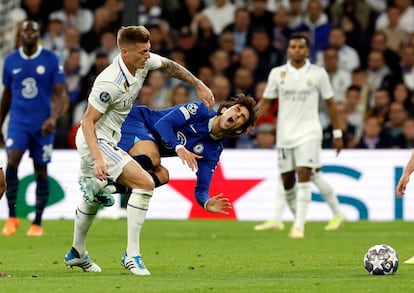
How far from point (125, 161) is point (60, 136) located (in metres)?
11.3

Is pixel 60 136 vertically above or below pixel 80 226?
above

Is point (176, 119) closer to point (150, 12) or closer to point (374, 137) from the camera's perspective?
point (374, 137)

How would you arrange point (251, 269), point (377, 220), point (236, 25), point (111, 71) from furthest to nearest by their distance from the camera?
point (236, 25)
point (377, 220)
point (251, 269)
point (111, 71)

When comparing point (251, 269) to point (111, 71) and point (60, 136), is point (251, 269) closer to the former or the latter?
point (111, 71)

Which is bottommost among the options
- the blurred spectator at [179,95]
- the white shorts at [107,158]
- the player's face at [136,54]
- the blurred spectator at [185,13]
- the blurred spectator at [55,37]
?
the white shorts at [107,158]

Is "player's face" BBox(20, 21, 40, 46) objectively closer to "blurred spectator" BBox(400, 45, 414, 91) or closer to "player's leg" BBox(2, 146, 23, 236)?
"player's leg" BBox(2, 146, 23, 236)

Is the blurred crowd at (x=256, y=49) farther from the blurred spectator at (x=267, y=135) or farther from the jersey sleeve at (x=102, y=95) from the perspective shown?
the jersey sleeve at (x=102, y=95)

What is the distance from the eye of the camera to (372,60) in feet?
70.2

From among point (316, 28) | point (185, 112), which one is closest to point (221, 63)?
point (316, 28)

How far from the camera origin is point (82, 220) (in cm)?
1005

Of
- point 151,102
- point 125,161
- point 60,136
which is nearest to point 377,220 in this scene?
point 151,102

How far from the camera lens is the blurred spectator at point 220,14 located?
2252 cm

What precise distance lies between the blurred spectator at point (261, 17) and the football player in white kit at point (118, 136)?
12253 millimetres

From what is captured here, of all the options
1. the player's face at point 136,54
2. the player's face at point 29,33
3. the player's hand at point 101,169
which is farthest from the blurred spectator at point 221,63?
the player's hand at point 101,169
